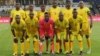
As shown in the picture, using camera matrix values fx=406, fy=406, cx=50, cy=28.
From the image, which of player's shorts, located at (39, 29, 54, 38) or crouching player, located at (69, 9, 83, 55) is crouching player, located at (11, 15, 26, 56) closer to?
player's shorts, located at (39, 29, 54, 38)

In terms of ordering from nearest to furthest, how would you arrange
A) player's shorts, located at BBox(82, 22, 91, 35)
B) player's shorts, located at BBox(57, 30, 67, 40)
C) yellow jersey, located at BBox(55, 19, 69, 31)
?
yellow jersey, located at BBox(55, 19, 69, 31)
player's shorts, located at BBox(57, 30, 67, 40)
player's shorts, located at BBox(82, 22, 91, 35)

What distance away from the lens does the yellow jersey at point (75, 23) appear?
17.6 metres

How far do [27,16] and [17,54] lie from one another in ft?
5.77

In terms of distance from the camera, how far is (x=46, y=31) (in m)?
17.4

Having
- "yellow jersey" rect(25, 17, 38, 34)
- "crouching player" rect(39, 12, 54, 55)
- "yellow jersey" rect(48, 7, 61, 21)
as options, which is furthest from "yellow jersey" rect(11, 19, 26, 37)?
"yellow jersey" rect(48, 7, 61, 21)

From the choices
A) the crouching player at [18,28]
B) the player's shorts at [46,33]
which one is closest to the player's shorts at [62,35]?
the player's shorts at [46,33]

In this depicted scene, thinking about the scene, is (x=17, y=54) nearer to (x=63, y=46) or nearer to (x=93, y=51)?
(x=63, y=46)

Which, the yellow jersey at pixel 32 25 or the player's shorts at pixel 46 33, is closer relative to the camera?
the player's shorts at pixel 46 33

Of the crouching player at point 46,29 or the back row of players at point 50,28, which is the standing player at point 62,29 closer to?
the back row of players at point 50,28

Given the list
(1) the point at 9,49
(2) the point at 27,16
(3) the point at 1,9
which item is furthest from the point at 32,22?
(3) the point at 1,9

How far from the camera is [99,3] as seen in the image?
2448 inches

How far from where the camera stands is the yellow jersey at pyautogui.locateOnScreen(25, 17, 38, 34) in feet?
58.5

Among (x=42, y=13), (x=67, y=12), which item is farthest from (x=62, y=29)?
(x=42, y=13)

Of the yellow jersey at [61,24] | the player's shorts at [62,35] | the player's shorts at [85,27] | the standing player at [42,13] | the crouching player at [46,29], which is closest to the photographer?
the crouching player at [46,29]
